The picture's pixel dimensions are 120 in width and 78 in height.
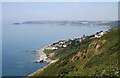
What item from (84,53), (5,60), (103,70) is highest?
(103,70)

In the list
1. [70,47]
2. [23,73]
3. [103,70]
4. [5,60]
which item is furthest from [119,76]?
[5,60]

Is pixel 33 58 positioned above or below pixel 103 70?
below

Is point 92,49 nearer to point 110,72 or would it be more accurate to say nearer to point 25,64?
point 110,72

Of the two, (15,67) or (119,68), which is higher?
(119,68)

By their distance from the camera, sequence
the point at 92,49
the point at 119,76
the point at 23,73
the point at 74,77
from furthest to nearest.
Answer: the point at 23,73 → the point at 92,49 → the point at 74,77 → the point at 119,76

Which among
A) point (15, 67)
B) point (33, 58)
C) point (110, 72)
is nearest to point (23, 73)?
point (15, 67)

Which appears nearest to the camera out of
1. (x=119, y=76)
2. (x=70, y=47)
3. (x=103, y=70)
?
(x=119, y=76)

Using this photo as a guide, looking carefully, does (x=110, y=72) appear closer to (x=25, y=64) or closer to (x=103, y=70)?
(x=103, y=70)

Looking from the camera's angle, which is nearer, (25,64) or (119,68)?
(119,68)

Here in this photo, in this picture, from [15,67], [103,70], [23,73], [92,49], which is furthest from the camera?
[15,67]
